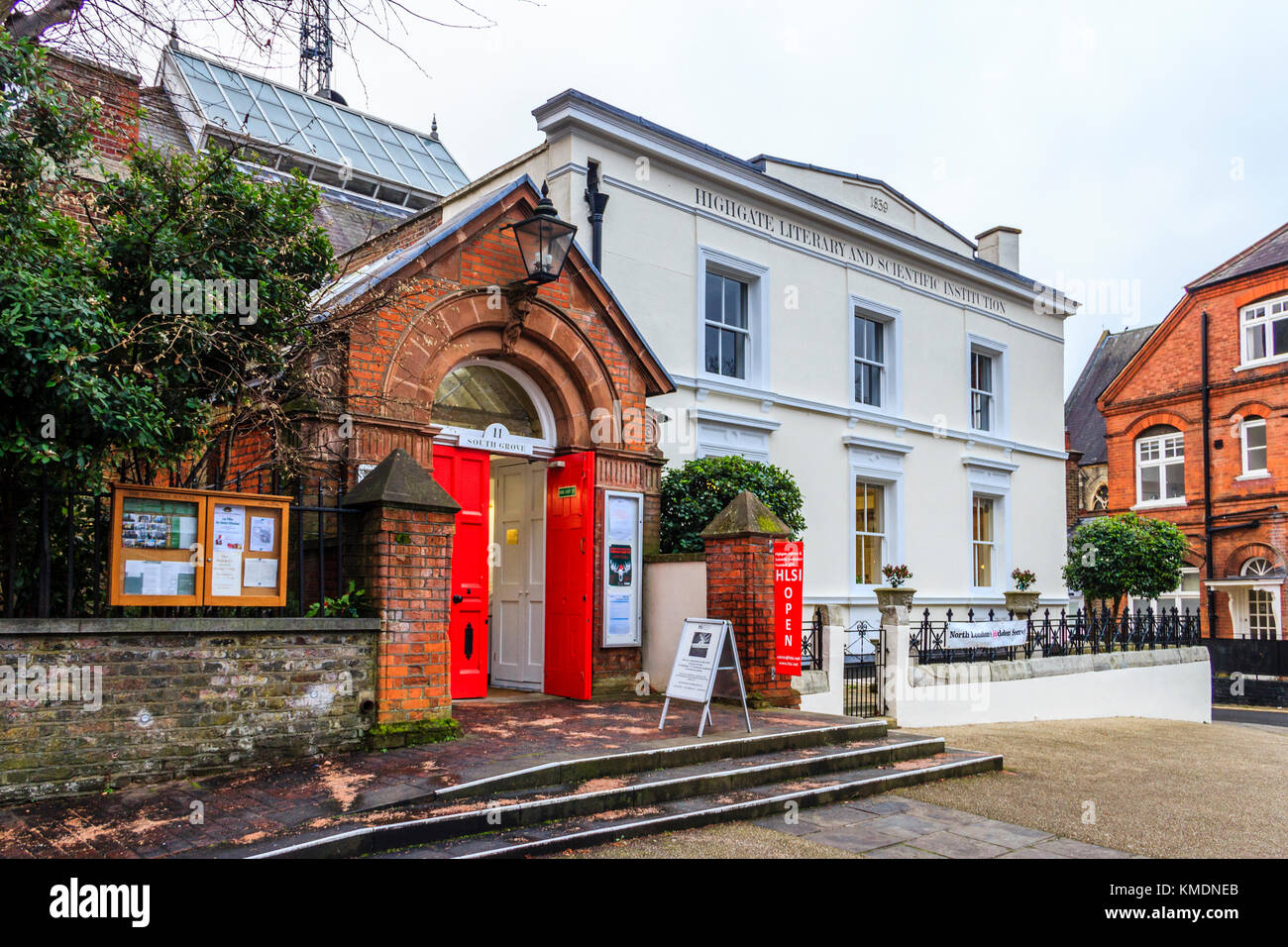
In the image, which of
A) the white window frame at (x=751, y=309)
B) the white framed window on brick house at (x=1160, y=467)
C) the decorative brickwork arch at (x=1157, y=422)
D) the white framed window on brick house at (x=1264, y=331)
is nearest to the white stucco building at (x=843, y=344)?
the white window frame at (x=751, y=309)

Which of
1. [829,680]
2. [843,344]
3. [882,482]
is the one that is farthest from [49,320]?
[882,482]

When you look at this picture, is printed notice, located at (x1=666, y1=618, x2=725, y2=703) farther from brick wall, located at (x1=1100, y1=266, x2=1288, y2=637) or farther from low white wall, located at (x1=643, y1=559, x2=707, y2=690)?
brick wall, located at (x1=1100, y1=266, x2=1288, y2=637)

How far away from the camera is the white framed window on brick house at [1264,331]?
2688 cm

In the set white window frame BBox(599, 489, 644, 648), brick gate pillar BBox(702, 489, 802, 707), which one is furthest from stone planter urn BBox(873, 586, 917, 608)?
white window frame BBox(599, 489, 644, 648)

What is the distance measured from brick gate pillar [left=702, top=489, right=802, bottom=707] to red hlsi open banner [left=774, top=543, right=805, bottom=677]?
6cm

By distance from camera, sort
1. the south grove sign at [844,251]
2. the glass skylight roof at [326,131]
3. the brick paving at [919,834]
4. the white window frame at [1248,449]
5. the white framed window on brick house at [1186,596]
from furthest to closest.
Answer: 1. the white framed window on brick house at [1186,596]
2. the white window frame at [1248,449]
3. the glass skylight roof at [326,131]
4. the south grove sign at [844,251]
5. the brick paving at [919,834]

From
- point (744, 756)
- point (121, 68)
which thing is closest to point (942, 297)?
point (744, 756)

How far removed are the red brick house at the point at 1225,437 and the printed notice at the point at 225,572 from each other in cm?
2769

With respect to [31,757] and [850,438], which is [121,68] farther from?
[850,438]

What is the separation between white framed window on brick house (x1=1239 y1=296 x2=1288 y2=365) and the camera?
88.2 feet

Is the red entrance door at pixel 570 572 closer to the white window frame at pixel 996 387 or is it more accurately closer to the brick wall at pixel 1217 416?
the white window frame at pixel 996 387

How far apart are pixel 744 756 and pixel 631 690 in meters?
2.79

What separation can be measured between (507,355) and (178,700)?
4.72 meters

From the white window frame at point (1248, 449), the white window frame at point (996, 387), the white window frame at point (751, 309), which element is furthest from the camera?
the white window frame at point (1248, 449)
